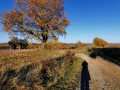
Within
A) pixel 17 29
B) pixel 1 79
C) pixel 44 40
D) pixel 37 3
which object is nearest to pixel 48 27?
pixel 44 40

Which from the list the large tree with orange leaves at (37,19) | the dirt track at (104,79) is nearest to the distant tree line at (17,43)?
the large tree with orange leaves at (37,19)

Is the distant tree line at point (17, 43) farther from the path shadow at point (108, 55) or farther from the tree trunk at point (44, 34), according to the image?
the path shadow at point (108, 55)

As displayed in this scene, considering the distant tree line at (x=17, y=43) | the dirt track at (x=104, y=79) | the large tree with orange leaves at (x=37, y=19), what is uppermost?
the large tree with orange leaves at (x=37, y=19)

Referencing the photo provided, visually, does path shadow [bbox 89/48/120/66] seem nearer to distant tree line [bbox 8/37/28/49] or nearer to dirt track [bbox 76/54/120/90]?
dirt track [bbox 76/54/120/90]

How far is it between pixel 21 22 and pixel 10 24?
1.93 meters

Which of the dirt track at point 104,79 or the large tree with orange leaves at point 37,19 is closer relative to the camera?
the dirt track at point 104,79

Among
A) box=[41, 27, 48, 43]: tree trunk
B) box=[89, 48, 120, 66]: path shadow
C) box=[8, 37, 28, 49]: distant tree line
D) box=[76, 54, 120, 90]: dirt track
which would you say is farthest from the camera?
box=[8, 37, 28, 49]: distant tree line

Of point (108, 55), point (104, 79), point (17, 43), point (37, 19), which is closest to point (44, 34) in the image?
point (37, 19)

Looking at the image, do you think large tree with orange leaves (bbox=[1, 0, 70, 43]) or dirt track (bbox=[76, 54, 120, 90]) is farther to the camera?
large tree with orange leaves (bbox=[1, 0, 70, 43])

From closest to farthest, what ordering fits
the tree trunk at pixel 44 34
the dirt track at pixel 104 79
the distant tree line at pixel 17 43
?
the dirt track at pixel 104 79 < the tree trunk at pixel 44 34 < the distant tree line at pixel 17 43

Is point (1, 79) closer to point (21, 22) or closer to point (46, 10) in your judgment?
point (21, 22)

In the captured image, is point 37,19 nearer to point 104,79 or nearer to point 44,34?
point 44,34

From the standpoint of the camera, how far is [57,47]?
21.8 m

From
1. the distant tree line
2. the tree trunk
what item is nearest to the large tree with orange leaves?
the tree trunk
